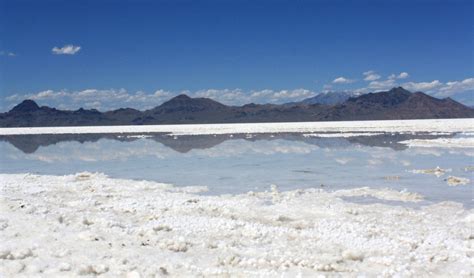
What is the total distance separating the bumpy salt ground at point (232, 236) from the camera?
263 inches

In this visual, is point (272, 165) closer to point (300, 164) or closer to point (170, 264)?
point (300, 164)

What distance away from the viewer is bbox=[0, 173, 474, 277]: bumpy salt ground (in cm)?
668

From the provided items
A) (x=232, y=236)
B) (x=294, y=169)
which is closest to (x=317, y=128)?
(x=294, y=169)

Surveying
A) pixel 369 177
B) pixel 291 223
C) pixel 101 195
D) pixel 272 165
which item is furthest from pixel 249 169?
pixel 291 223

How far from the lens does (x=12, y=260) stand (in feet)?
22.7

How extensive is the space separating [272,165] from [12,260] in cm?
1418

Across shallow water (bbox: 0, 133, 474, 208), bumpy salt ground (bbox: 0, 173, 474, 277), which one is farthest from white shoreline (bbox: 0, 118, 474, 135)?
bumpy salt ground (bbox: 0, 173, 474, 277)

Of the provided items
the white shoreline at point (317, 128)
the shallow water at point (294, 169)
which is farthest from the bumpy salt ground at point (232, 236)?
the white shoreline at point (317, 128)

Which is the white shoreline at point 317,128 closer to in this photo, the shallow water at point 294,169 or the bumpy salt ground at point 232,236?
the shallow water at point 294,169

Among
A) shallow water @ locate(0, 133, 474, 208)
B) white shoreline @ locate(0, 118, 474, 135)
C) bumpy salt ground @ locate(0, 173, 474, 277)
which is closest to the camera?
bumpy salt ground @ locate(0, 173, 474, 277)

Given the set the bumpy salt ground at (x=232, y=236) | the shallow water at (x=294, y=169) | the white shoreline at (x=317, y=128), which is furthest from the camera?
the white shoreline at (x=317, y=128)

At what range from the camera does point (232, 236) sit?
841 cm

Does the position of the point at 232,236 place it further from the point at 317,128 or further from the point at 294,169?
the point at 317,128

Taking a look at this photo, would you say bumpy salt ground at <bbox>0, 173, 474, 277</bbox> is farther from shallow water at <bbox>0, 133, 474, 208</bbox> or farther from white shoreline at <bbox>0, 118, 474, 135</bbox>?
white shoreline at <bbox>0, 118, 474, 135</bbox>
